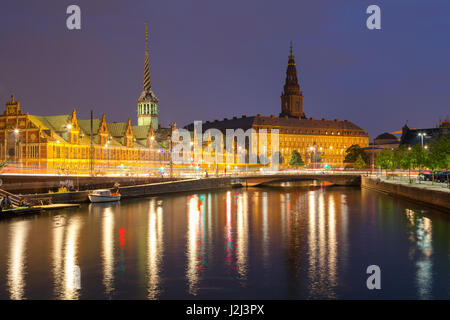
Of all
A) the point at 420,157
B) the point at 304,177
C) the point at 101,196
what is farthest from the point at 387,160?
the point at 101,196

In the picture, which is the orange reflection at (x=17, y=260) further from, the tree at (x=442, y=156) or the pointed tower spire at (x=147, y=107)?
the pointed tower spire at (x=147, y=107)

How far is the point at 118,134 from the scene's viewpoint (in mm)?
129125

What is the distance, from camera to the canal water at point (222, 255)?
79.7ft

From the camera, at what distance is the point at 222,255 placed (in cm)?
3306

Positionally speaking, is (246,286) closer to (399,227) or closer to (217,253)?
(217,253)

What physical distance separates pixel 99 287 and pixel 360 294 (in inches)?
503

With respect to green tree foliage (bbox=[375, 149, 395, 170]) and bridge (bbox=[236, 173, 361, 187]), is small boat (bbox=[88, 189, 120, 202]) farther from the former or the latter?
green tree foliage (bbox=[375, 149, 395, 170])

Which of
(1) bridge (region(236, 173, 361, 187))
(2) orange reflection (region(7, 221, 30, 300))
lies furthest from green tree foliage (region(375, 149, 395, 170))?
(2) orange reflection (region(7, 221, 30, 300))

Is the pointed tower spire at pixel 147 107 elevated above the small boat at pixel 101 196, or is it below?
above

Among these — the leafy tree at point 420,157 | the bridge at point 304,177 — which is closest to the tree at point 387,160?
the bridge at point 304,177

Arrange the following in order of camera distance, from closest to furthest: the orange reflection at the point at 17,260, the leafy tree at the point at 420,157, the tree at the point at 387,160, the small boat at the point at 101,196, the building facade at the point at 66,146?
the orange reflection at the point at 17,260, the small boat at the point at 101,196, the leafy tree at the point at 420,157, the building facade at the point at 66,146, the tree at the point at 387,160

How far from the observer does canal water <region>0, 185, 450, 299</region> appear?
24297 mm

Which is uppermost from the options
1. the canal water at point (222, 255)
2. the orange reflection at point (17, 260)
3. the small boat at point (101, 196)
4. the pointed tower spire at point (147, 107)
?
the pointed tower spire at point (147, 107)
